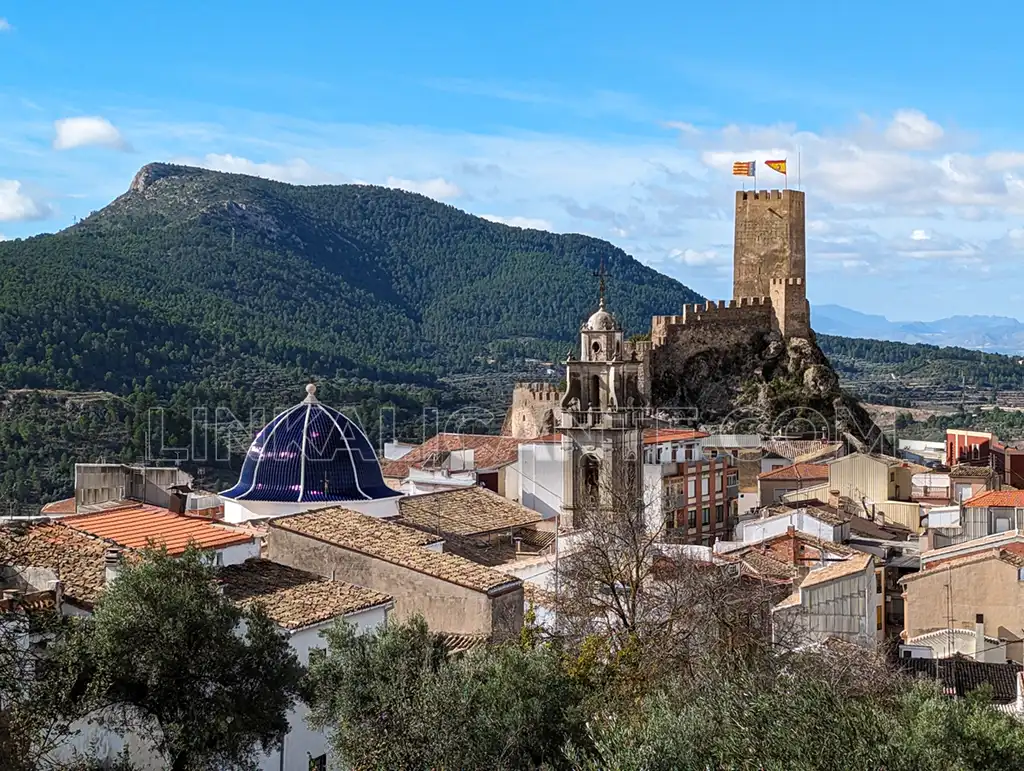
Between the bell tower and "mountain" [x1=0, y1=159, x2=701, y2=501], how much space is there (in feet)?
46.1

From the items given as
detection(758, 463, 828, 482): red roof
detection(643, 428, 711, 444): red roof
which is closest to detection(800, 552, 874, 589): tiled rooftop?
detection(643, 428, 711, 444): red roof

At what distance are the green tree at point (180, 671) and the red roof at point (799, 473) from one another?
1300 inches

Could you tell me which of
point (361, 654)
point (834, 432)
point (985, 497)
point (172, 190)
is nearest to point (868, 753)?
point (361, 654)

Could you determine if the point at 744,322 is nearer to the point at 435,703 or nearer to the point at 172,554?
the point at 172,554

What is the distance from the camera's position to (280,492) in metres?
27.2

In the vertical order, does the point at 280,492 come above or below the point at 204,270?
below

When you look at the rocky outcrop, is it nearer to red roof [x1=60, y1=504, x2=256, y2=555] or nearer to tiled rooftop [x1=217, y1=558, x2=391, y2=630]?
red roof [x1=60, y1=504, x2=256, y2=555]

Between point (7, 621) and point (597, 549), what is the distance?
27.6 feet

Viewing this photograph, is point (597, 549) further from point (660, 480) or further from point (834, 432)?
point (834, 432)

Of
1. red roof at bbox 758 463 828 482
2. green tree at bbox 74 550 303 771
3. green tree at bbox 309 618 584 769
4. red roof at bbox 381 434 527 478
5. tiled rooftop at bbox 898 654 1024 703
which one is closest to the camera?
green tree at bbox 309 618 584 769

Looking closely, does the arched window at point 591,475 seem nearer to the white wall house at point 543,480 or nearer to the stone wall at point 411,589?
the white wall house at point 543,480

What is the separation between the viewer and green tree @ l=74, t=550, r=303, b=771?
14.3 meters

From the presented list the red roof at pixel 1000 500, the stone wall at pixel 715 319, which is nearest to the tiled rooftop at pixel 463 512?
the red roof at pixel 1000 500

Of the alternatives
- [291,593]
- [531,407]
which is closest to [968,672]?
[291,593]
